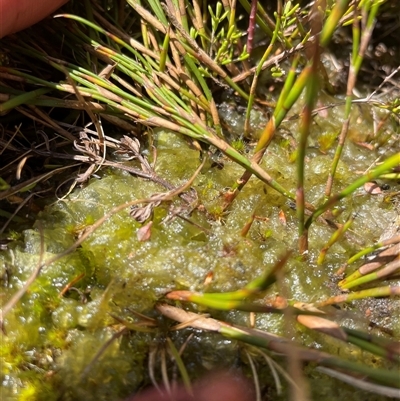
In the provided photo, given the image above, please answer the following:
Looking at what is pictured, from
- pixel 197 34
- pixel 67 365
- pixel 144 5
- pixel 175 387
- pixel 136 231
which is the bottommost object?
pixel 175 387

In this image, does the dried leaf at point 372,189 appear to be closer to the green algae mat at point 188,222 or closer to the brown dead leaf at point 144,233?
the green algae mat at point 188,222

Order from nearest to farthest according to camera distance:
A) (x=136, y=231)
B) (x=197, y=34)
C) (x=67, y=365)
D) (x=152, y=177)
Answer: (x=67, y=365)
(x=136, y=231)
(x=152, y=177)
(x=197, y=34)

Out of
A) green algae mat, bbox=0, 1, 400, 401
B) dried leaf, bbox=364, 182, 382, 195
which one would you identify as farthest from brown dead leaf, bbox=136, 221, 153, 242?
dried leaf, bbox=364, 182, 382, 195

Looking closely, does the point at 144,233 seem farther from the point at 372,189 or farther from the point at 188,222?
the point at 372,189

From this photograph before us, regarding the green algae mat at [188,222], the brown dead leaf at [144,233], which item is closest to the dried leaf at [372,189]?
the green algae mat at [188,222]

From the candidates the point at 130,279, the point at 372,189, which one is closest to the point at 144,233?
the point at 130,279

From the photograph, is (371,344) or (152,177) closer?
(371,344)

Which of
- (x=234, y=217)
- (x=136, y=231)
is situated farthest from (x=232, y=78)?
(x=136, y=231)

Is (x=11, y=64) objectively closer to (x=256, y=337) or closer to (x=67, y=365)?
(x=67, y=365)
